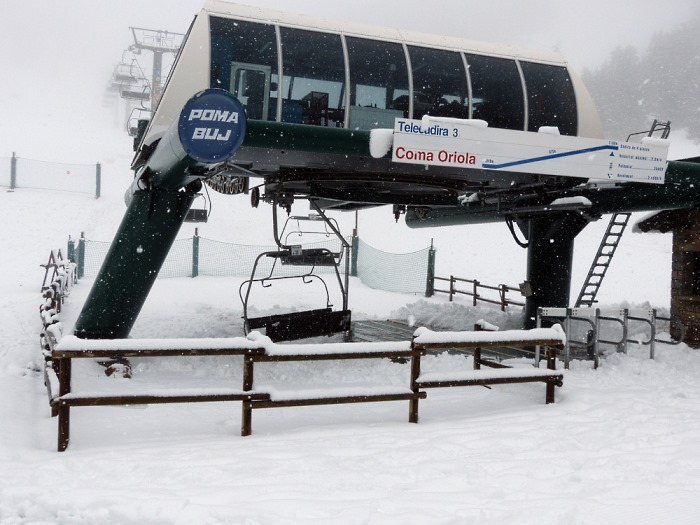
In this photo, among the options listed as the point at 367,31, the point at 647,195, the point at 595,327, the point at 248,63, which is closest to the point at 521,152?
the point at 595,327

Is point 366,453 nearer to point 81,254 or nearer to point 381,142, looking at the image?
point 381,142

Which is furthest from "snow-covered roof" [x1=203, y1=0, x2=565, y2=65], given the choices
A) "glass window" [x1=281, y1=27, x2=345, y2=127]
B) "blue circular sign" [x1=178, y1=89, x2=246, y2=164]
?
"blue circular sign" [x1=178, y1=89, x2=246, y2=164]

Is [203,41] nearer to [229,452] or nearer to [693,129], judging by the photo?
[229,452]

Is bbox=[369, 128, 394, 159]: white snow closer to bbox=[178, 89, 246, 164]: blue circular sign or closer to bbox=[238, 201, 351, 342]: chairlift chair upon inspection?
bbox=[178, 89, 246, 164]: blue circular sign

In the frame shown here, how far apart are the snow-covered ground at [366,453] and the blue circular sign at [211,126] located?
2.93 meters

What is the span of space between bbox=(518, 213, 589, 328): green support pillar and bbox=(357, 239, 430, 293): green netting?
9620mm

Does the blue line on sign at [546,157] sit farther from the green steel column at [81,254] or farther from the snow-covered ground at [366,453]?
the green steel column at [81,254]

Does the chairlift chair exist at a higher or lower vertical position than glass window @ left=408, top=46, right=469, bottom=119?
lower

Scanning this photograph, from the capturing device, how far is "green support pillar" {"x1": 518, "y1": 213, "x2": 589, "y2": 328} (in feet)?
43.7

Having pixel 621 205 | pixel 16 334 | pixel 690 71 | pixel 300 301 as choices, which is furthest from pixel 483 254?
pixel 690 71

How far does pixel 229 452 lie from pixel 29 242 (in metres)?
23.6

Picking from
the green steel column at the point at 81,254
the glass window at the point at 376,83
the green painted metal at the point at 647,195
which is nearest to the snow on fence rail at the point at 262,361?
the glass window at the point at 376,83

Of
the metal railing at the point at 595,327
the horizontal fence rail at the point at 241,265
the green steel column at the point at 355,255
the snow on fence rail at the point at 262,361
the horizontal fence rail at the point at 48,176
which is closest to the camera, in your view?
the snow on fence rail at the point at 262,361

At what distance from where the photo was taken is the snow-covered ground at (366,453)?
167 inches
